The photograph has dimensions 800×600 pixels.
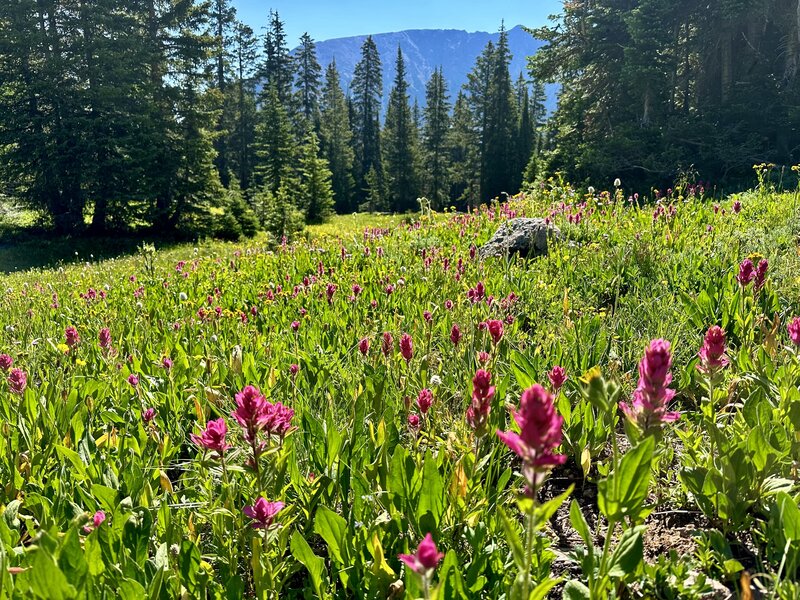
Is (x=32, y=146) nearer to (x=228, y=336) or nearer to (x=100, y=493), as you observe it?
(x=228, y=336)

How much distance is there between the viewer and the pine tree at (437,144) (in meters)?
57.9

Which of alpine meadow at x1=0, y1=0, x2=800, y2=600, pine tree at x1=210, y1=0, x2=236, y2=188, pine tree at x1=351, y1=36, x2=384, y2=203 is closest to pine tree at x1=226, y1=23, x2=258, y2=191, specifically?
pine tree at x1=210, y1=0, x2=236, y2=188

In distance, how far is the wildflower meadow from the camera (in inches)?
50.9

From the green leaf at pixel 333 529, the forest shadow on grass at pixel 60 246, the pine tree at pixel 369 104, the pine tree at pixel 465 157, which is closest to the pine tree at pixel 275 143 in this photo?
the forest shadow on grass at pixel 60 246

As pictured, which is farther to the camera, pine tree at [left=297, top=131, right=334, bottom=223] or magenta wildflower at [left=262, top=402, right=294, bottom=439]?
pine tree at [left=297, top=131, right=334, bottom=223]

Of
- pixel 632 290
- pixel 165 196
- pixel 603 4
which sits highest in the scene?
pixel 603 4

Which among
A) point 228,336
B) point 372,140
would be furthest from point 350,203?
point 228,336

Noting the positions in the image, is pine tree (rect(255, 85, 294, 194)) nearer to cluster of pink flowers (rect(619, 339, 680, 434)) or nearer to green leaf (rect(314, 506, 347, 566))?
green leaf (rect(314, 506, 347, 566))

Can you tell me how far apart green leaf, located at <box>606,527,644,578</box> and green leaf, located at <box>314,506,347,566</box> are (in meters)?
0.77

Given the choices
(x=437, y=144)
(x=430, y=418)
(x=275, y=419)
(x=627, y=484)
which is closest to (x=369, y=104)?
(x=437, y=144)

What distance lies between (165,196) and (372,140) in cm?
4514

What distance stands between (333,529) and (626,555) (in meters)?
0.84

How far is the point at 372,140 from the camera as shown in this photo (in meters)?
66.9

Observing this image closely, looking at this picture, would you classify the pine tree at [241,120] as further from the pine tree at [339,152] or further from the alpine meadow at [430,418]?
the alpine meadow at [430,418]
